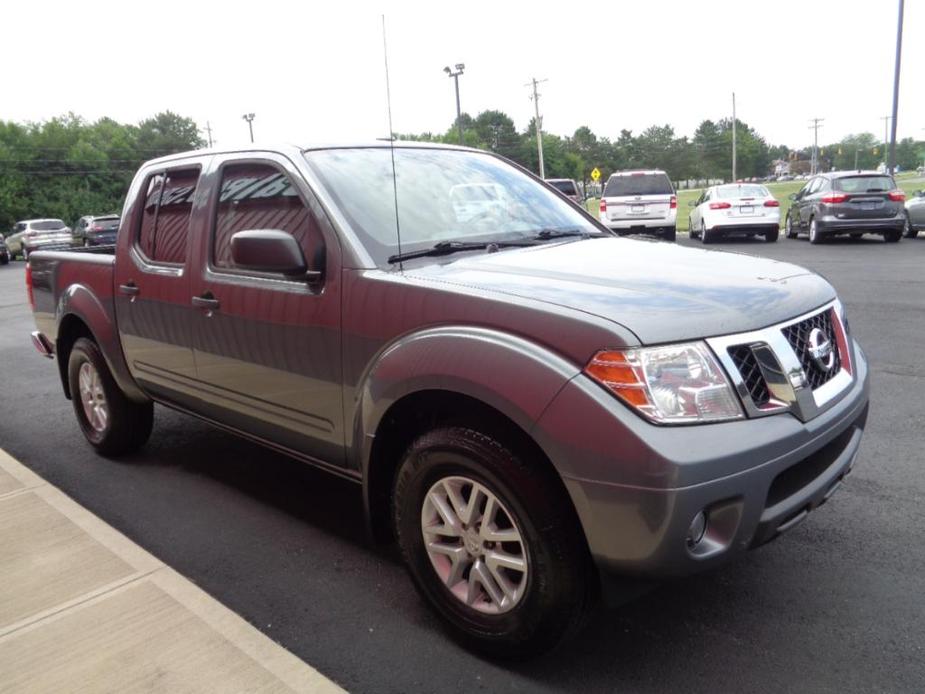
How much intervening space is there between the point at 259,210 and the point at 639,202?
649 inches

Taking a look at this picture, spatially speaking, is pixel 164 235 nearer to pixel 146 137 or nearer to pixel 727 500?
pixel 727 500

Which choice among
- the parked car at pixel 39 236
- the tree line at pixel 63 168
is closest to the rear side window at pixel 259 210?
the parked car at pixel 39 236

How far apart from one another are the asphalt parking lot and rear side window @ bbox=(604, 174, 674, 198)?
14321 millimetres

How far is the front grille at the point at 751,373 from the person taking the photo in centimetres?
233

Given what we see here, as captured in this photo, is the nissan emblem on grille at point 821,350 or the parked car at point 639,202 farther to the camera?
the parked car at point 639,202

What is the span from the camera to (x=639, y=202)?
18891 mm

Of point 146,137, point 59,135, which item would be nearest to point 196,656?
point 59,135

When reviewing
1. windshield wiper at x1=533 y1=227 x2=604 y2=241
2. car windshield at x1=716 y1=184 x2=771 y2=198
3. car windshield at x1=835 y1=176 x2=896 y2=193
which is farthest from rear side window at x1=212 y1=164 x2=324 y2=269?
car windshield at x1=716 y1=184 x2=771 y2=198

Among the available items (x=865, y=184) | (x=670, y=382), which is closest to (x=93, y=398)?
(x=670, y=382)

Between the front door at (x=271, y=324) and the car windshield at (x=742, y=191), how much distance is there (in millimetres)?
17860

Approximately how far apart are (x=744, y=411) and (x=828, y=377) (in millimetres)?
624

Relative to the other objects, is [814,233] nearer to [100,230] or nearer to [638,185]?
[638,185]

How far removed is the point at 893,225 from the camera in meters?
17.2

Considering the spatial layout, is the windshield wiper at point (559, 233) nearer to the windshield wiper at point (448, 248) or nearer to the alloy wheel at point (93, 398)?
the windshield wiper at point (448, 248)
